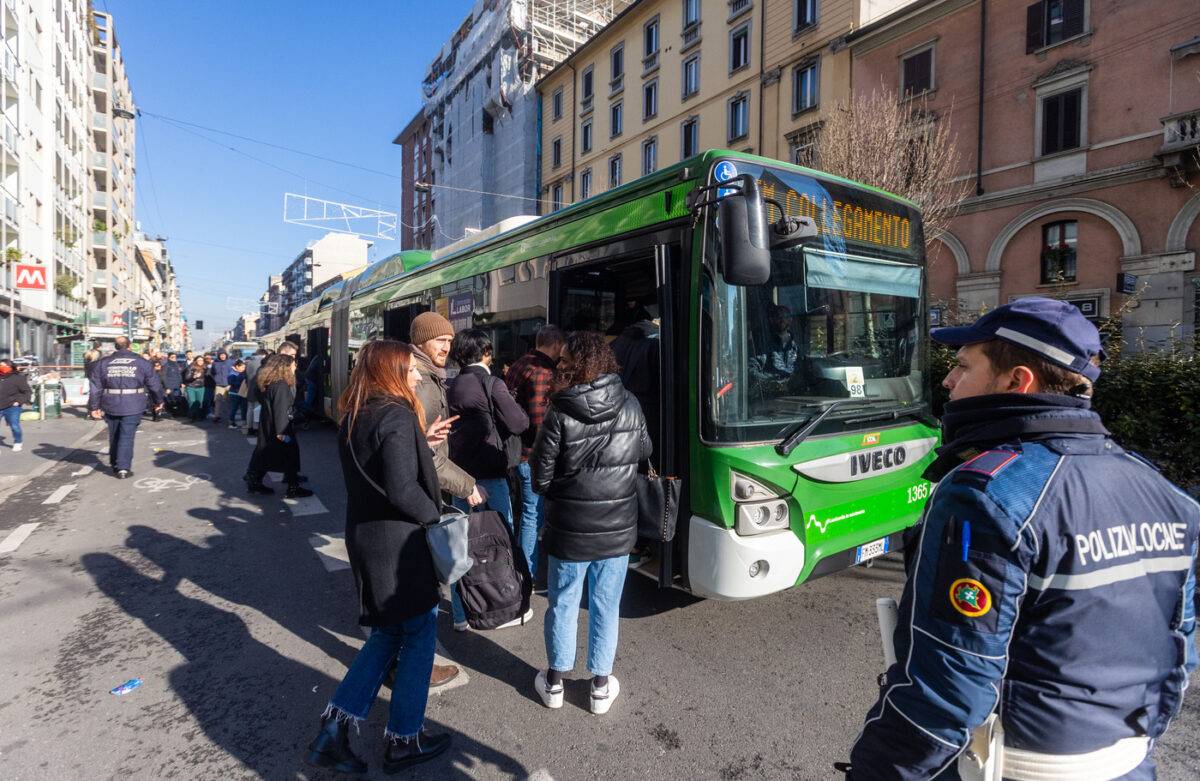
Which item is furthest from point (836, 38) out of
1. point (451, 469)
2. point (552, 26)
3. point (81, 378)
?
point (81, 378)

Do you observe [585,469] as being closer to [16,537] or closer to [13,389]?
[16,537]

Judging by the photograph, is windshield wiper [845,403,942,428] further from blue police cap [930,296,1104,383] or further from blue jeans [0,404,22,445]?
blue jeans [0,404,22,445]

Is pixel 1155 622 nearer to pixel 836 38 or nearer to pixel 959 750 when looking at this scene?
pixel 959 750

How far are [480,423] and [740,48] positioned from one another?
2702 cm

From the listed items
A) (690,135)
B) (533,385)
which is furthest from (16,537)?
(690,135)

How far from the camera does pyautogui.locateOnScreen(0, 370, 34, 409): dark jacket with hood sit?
1041 centimetres

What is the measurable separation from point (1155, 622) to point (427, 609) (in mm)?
2337

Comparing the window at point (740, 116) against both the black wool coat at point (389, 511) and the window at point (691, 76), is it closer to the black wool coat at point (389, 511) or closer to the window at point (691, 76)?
the window at point (691, 76)

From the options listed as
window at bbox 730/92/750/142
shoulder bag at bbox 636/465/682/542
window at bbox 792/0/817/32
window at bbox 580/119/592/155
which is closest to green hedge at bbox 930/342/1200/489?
shoulder bag at bbox 636/465/682/542

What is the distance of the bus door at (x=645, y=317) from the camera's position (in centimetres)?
367

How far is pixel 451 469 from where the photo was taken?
10.8 ft


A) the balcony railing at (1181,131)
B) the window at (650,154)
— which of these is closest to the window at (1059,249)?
the balcony railing at (1181,131)

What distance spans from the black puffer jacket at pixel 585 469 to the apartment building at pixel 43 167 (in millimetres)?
26595

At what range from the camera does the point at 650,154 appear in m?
30.5
